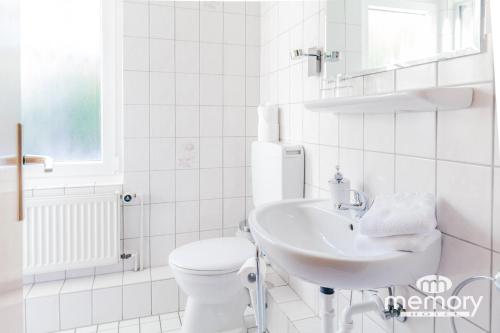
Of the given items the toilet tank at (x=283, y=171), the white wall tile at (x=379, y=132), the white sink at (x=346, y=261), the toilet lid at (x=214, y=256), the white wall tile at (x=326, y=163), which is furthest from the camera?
the toilet tank at (x=283, y=171)

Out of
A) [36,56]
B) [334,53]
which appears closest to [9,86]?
[334,53]

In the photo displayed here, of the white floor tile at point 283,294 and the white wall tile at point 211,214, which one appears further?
the white wall tile at point 211,214

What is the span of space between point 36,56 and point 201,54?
3.08 feet

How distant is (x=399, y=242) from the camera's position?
32.2 inches

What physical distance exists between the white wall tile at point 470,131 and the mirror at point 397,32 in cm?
13

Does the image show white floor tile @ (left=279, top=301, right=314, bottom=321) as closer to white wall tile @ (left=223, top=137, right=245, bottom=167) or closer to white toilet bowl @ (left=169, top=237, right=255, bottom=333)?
white toilet bowl @ (left=169, top=237, right=255, bottom=333)

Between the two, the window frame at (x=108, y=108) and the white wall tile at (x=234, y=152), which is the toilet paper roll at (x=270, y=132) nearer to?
the white wall tile at (x=234, y=152)

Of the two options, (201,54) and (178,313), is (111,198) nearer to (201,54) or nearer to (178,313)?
(178,313)

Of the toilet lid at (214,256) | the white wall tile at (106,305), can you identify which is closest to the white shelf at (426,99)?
the toilet lid at (214,256)

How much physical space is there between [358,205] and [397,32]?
55 centimetres

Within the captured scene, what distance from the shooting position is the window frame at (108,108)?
212 cm

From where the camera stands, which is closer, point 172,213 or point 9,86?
point 9,86

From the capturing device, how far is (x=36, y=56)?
2020 millimetres

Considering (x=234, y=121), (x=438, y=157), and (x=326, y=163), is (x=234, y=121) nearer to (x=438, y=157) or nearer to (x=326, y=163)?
(x=326, y=163)
